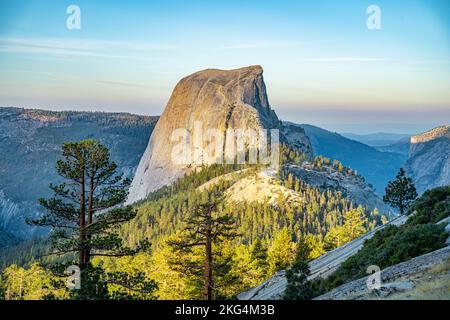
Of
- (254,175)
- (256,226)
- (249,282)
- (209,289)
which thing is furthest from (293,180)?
(209,289)

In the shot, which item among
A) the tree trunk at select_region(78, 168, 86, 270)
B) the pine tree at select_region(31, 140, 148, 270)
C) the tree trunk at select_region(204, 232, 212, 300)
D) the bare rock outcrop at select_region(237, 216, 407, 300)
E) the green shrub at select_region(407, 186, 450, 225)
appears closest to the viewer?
the tree trunk at select_region(78, 168, 86, 270)

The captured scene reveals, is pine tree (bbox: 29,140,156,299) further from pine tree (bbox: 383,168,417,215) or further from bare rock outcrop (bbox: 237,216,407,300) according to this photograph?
pine tree (bbox: 383,168,417,215)

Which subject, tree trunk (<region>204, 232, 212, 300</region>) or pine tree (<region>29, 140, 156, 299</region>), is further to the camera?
tree trunk (<region>204, 232, 212, 300</region>)

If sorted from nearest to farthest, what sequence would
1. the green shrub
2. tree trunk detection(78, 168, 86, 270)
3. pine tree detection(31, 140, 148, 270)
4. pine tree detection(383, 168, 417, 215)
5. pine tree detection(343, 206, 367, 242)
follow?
tree trunk detection(78, 168, 86, 270) → pine tree detection(31, 140, 148, 270) → the green shrub → pine tree detection(383, 168, 417, 215) → pine tree detection(343, 206, 367, 242)

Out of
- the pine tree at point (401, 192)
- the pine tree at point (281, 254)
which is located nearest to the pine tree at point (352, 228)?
the pine tree at point (401, 192)

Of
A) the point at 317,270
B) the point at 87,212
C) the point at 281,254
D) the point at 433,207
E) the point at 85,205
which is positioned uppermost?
the point at 85,205

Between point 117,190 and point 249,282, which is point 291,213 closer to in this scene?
point 249,282

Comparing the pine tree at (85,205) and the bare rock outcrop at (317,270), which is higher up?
the pine tree at (85,205)

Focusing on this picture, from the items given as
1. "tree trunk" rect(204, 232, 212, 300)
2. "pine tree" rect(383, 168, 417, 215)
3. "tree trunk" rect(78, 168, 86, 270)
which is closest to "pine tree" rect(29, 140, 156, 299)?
"tree trunk" rect(78, 168, 86, 270)

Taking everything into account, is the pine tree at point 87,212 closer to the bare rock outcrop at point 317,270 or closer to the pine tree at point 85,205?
the pine tree at point 85,205

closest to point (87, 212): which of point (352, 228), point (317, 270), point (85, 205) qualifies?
point (85, 205)

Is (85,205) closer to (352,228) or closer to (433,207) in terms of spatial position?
(433,207)
